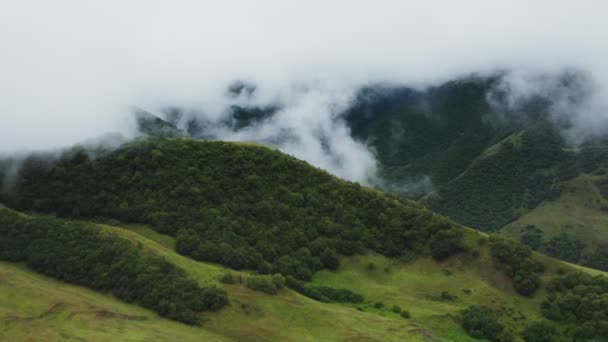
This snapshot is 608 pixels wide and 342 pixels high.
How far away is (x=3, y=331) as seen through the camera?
95938mm

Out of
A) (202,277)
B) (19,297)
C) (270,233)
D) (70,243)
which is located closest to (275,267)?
(270,233)

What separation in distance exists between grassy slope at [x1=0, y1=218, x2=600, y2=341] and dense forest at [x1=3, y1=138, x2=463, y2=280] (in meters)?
4.61

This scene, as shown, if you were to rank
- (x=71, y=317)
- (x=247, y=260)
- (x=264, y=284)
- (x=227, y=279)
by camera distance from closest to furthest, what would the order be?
(x=71, y=317) → (x=264, y=284) → (x=227, y=279) → (x=247, y=260)

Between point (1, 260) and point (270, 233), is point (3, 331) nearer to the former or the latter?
point (1, 260)

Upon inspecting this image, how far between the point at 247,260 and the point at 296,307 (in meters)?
23.0

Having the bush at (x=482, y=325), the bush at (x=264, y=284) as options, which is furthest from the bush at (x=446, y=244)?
the bush at (x=264, y=284)

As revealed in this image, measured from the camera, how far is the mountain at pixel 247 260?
108938 mm

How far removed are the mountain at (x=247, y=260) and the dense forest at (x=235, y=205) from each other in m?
0.34

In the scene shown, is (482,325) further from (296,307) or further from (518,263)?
(296,307)

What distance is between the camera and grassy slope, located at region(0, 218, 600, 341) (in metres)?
101

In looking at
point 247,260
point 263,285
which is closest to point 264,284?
point 263,285

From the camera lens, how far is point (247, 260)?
133 meters

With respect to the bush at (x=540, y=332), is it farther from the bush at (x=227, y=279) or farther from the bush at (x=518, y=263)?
the bush at (x=227, y=279)

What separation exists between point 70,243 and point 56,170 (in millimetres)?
29538
